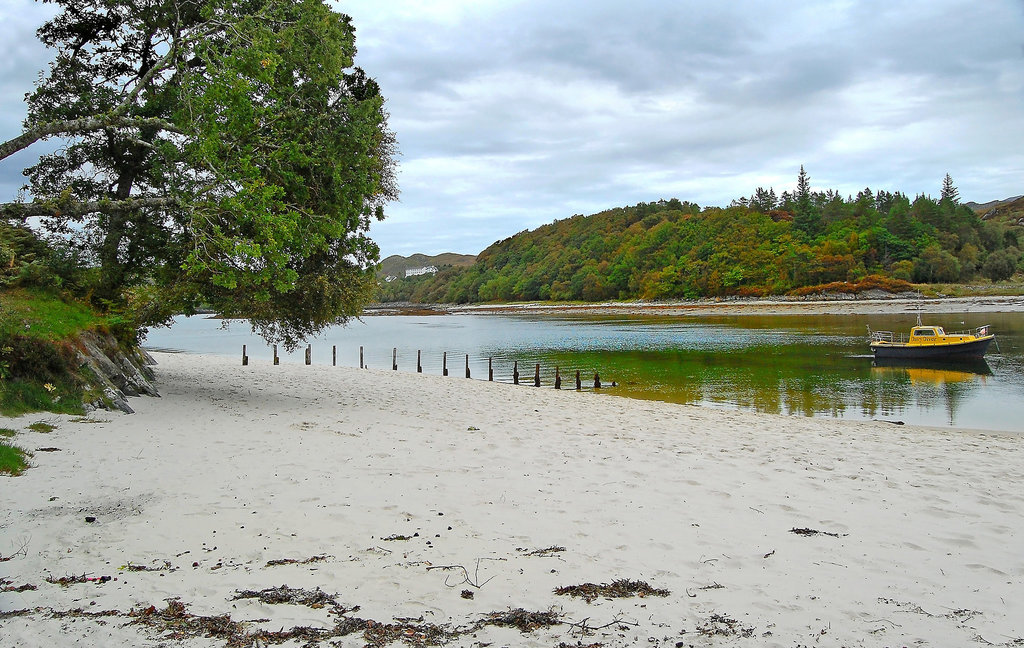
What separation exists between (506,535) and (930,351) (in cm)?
3218

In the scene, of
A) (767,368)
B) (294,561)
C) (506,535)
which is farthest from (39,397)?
(767,368)

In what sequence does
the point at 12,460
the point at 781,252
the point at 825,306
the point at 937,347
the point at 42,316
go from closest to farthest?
1. the point at 12,460
2. the point at 42,316
3. the point at 937,347
4. the point at 825,306
5. the point at 781,252

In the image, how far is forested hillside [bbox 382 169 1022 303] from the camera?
3878 inches

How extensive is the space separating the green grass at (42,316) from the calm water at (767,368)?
1660 cm

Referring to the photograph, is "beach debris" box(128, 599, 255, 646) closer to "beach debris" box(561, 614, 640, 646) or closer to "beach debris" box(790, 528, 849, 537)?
"beach debris" box(561, 614, 640, 646)

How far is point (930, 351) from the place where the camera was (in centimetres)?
3011

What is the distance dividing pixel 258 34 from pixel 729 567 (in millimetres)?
10631

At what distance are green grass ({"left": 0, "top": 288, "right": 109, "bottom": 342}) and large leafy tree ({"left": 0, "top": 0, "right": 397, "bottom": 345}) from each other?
3.72 ft

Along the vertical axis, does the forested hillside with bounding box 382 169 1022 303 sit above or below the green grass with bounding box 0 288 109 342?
above

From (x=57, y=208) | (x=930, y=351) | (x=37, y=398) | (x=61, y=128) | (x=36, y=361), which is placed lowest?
(x=930, y=351)

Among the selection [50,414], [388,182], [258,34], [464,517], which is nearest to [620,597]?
[464,517]

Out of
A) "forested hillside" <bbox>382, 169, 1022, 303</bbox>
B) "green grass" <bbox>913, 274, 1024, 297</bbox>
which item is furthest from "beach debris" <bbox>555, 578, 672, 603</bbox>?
"forested hillside" <bbox>382, 169, 1022, 303</bbox>

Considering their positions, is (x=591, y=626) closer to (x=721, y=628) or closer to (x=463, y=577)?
(x=721, y=628)

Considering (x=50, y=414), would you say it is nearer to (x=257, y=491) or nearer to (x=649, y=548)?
(x=257, y=491)
